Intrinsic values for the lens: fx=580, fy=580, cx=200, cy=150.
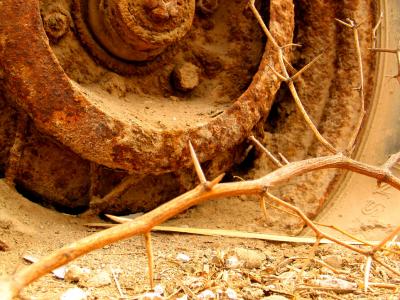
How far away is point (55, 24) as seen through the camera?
1.48 meters

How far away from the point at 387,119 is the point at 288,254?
0.64 m

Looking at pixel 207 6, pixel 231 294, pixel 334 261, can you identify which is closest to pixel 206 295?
pixel 231 294

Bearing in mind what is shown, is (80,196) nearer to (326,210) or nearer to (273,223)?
(273,223)

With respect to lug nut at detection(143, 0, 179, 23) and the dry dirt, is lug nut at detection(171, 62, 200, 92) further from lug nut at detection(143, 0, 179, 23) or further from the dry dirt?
the dry dirt

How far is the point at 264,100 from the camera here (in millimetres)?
1643

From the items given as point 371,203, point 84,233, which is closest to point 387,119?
point 371,203

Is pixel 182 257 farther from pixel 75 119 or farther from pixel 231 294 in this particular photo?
pixel 75 119

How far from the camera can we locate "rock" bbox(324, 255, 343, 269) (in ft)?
4.70

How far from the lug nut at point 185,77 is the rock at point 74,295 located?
0.80m

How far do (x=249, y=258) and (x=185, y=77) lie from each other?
0.60m

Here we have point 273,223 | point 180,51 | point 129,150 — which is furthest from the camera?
point 180,51

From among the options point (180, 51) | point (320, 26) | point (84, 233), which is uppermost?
point (320, 26)

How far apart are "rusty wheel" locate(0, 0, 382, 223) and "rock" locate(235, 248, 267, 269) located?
0.28 meters

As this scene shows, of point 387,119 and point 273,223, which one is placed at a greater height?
point 387,119
